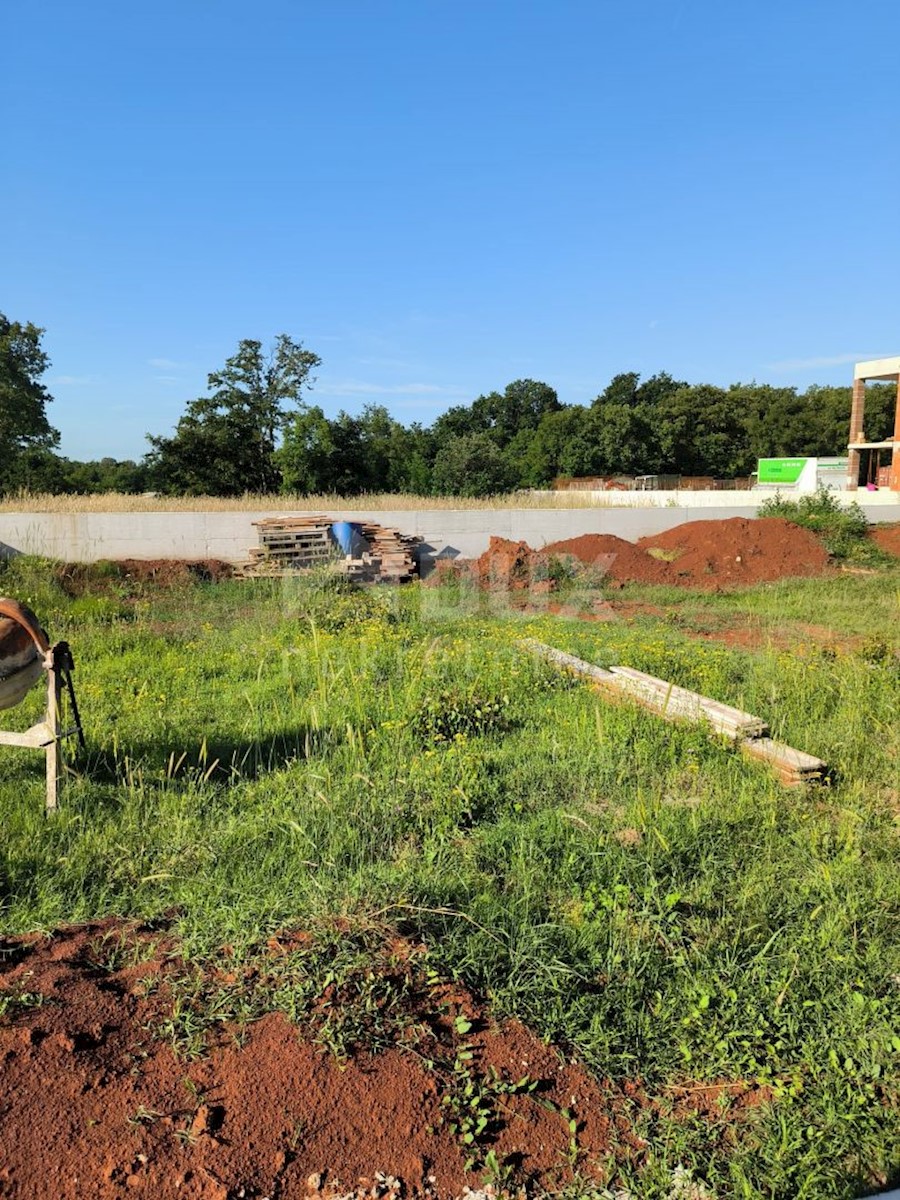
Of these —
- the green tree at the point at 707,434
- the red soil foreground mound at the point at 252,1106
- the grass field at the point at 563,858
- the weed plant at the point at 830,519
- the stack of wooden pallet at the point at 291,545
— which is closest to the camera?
the red soil foreground mound at the point at 252,1106

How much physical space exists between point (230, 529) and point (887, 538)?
15508mm

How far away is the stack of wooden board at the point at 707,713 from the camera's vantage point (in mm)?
4738

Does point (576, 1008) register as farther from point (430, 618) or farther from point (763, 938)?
point (430, 618)

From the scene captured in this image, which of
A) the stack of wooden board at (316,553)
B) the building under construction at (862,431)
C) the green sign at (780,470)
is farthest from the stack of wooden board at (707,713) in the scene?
the green sign at (780,470)

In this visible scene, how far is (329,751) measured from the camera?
4.98m

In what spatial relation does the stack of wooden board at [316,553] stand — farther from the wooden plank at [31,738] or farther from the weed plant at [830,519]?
the wooden plank at [31,738]

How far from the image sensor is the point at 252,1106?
2.03 metres

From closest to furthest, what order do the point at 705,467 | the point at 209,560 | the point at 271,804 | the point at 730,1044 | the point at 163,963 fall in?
1. the point at 730,1044
2. the point at 163,963
3. the point at 271,804
4. the point at 209,560
5. the point at 705,467

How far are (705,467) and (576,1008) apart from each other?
6231 cm

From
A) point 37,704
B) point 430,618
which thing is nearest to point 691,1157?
point 37,704

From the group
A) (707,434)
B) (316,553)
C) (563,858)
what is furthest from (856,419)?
(563,858)

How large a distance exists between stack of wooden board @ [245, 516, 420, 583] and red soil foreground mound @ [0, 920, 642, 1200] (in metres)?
12.3

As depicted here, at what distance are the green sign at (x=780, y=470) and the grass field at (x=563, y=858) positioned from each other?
39.1 m

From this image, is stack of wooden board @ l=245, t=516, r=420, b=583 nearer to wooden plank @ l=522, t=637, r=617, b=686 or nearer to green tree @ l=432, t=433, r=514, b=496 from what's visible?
wooden plank @ l=522, t=637, r=617, b=686
